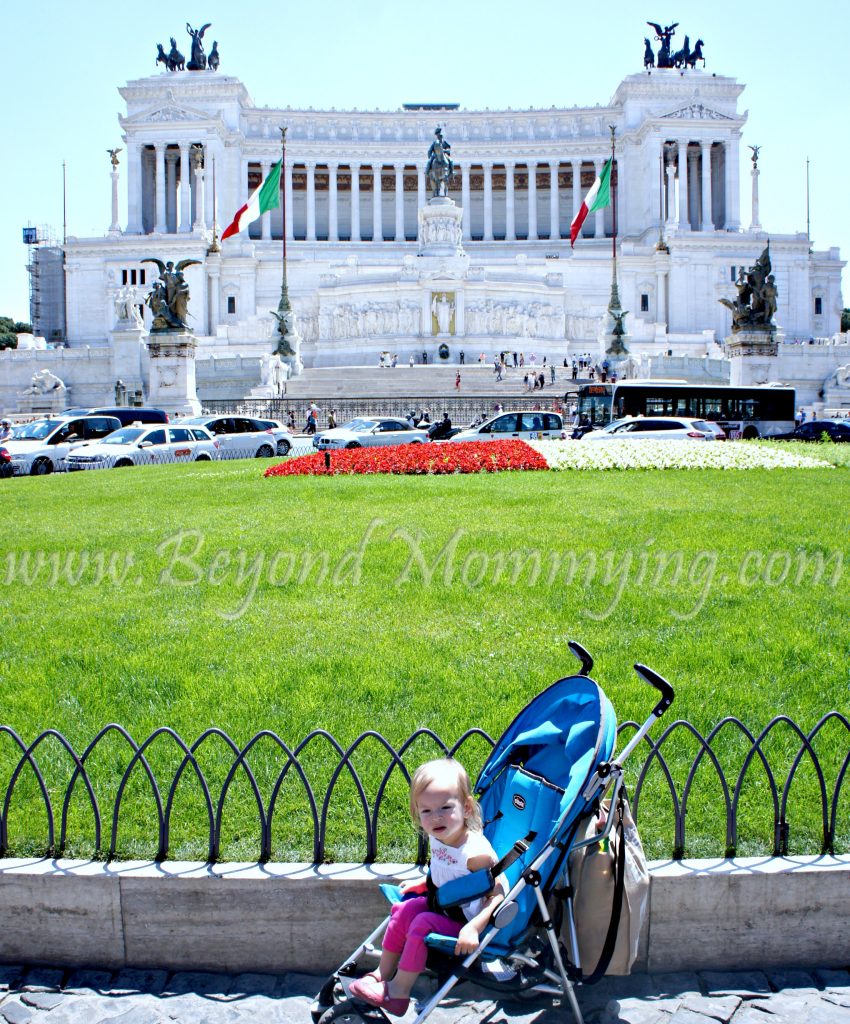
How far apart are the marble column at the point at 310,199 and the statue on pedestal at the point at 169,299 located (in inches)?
2182

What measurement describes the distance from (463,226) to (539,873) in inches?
3775

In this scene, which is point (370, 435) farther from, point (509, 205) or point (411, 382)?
point (509, 205)

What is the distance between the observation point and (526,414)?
3131cm

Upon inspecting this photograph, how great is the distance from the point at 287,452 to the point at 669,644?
27.4 meters

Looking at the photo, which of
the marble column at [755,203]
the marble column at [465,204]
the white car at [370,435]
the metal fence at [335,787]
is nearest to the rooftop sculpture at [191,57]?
the marble column at [465,204]

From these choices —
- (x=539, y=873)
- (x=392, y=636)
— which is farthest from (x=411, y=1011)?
(x=392, y=636)

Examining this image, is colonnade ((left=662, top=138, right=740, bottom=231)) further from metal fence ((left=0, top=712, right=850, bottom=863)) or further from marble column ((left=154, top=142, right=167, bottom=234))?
metal fence ((left=0, top=712, right=850, bottom=863))

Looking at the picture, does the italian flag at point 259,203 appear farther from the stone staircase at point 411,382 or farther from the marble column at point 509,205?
the marble column at point 509,205

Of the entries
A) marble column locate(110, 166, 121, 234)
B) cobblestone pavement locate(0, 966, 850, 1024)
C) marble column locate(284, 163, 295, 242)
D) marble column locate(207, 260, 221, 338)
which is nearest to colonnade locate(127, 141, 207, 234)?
marble column locate(110, 166, 121, 234)

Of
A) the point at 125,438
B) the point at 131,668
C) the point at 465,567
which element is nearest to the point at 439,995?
the point at 131,668

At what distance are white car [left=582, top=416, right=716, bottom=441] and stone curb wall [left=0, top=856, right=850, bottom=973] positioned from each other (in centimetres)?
2413

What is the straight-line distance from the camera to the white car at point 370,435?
99.9ft

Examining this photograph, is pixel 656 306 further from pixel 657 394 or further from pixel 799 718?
pixel 799 718

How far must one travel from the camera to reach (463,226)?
95.9 meters
